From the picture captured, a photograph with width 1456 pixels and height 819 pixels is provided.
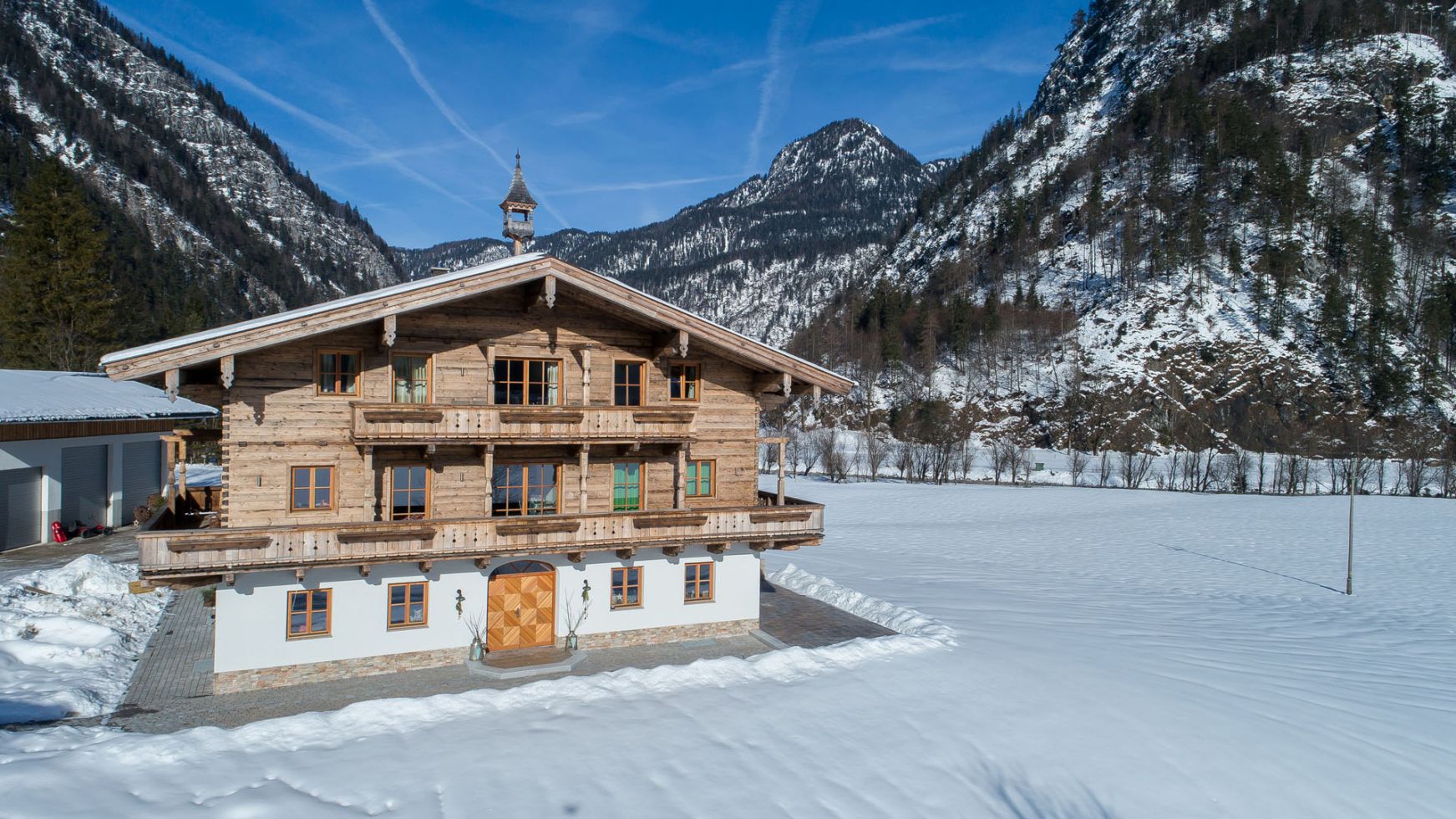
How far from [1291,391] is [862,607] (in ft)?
300

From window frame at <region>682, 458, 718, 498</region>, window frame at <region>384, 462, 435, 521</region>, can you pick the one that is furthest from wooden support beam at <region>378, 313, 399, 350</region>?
window frame at <region>682, 458, 718, 498</region>

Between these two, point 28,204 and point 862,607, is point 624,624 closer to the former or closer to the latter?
point 862,607

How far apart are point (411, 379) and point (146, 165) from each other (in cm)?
19176

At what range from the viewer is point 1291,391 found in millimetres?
89312

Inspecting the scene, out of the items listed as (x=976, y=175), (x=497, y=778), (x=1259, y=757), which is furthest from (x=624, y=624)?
(x=976, y=175)

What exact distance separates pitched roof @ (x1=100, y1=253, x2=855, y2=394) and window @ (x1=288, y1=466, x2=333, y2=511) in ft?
10.1

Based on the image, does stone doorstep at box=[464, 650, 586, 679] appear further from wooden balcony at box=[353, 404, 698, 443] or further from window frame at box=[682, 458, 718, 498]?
window frame at box=[682, 458, 718, 498]

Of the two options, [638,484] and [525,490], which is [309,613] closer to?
[525,490]

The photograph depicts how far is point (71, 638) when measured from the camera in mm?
18312

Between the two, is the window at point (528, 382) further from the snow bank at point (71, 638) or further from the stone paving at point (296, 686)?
the snow bank at point (71, 638)

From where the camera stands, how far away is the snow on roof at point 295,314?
1460 cm

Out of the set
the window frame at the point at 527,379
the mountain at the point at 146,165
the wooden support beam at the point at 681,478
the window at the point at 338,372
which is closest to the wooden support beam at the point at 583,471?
the window frame at the point at 527,379

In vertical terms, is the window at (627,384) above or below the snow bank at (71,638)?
above

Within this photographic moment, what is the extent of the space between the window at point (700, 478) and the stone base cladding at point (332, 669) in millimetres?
7104
